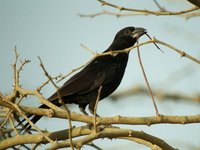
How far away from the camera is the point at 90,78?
5.99 meters

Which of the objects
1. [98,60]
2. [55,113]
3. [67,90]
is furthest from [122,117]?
[98,60]

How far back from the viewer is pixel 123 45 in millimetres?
6559

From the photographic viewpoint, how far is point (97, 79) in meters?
6.01

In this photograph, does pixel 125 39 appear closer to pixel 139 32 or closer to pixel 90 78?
pixel 139 32

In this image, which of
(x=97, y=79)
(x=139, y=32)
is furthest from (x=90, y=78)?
(x=139, y=32)

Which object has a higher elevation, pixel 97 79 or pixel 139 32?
pixel 139 32

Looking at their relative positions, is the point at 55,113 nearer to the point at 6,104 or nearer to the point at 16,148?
the point at 6,104

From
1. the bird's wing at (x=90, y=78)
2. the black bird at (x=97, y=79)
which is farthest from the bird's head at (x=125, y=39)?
the bird's wing at (x=90, y=78)

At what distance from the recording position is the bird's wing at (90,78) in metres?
5.68

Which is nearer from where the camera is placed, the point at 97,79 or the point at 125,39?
the point at 97,79

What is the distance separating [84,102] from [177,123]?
2.21 m

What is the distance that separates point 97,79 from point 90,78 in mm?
93

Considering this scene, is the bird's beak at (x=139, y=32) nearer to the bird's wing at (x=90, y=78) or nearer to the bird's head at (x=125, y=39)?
the bird's head at (x=125, y=39)

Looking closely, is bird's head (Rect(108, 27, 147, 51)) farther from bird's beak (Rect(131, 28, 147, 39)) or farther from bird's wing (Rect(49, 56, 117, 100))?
bird's wing (Rect(49, 56, 117, 100))
